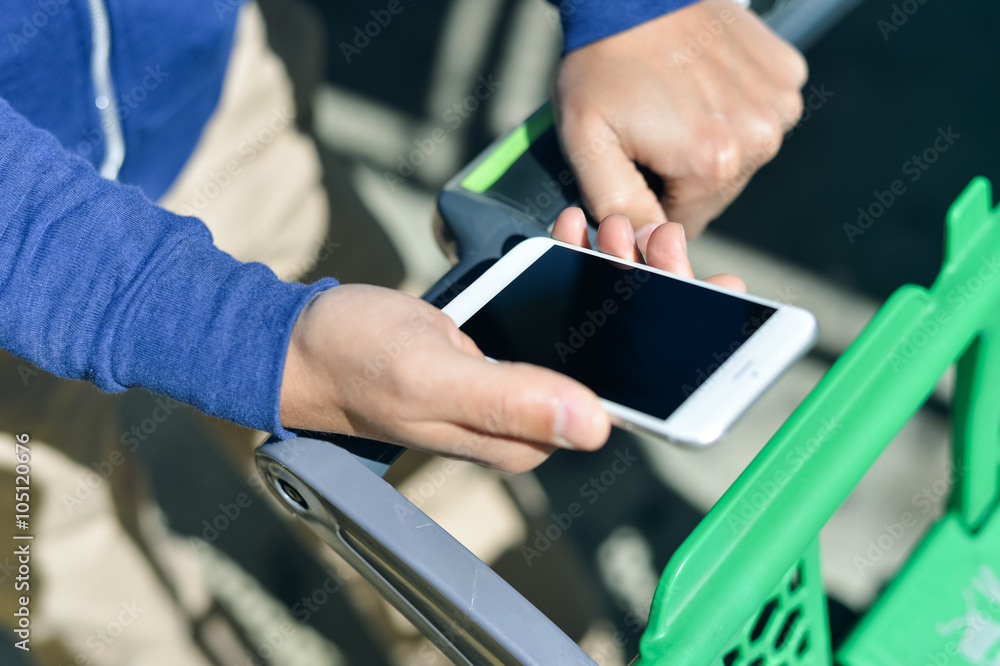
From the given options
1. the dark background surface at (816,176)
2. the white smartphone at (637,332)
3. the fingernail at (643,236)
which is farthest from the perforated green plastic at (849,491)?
the dark background surface at (816,176)

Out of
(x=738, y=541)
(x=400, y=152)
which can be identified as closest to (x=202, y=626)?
(x=738, y=541)

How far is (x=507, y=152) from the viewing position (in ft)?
2.43

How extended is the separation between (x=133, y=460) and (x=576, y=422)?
2.33 feet

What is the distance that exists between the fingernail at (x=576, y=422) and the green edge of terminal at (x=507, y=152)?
12.6 inches

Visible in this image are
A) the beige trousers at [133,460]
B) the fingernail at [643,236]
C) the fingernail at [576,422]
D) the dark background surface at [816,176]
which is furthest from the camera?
the dark background surface at [816,176]

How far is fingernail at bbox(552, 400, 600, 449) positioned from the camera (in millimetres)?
454

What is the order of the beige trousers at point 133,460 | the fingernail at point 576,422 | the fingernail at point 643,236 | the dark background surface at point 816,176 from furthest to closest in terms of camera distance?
the dark background surface at point 816,176
the beige trousers at point 133,460
the fingernail at point 643,236
the fingernail at point 576,422

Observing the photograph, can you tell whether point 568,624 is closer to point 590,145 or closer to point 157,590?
point 157,590

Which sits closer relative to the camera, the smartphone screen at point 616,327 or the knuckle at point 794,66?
the smartphone screen at point 616,327

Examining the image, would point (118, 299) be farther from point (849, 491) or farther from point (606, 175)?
point (849, 491)

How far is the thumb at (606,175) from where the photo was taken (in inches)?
27.4

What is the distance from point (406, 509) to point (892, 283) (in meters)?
1.25

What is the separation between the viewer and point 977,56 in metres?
1.64

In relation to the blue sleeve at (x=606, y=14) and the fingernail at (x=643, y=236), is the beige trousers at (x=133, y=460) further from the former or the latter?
the fingernail at (x=643, y=236)
